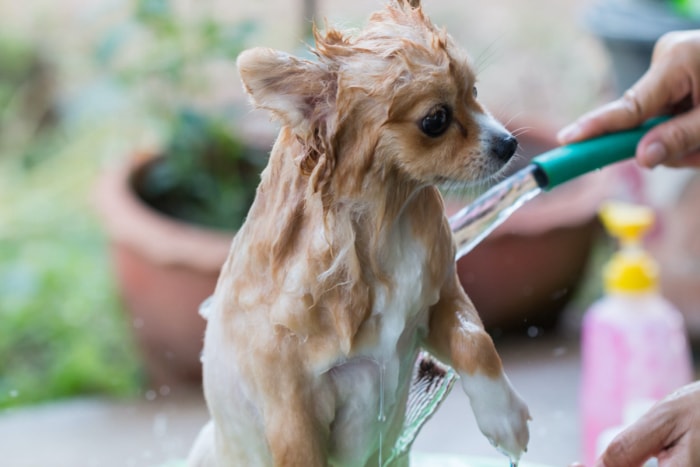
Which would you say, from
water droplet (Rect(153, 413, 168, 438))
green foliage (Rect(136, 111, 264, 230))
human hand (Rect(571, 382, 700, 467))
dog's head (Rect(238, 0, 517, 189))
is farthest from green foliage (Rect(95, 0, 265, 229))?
dog's head (Rect(238, 0, 517, 189))

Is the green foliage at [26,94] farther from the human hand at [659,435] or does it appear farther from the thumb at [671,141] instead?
the human hand at [659,435]

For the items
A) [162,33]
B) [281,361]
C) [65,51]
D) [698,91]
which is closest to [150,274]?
[162,33]

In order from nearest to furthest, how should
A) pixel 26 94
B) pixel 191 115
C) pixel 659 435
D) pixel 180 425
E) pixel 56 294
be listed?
pixel 659 435
pixel 180 425
pixel 191 115
pixel 56 294
pixel 26 94

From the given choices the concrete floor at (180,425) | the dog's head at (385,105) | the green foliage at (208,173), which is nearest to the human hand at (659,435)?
the concrete floor at (180,425)

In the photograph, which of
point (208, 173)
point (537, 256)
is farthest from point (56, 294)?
point (537, 256)

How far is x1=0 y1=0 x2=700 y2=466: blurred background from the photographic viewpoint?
1334 mm

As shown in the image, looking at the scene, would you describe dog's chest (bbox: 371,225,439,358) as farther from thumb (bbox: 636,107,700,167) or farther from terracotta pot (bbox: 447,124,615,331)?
terracotta pot (bbox: 447,124,615,331)

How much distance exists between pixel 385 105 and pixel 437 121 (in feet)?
0.10

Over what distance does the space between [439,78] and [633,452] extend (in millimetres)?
362

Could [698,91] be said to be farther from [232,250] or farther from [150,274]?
[150,274]

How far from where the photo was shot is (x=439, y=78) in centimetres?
56

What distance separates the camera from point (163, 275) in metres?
1.55

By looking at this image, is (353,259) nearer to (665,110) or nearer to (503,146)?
(503,146)

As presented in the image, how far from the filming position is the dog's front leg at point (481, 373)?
0.62 m
